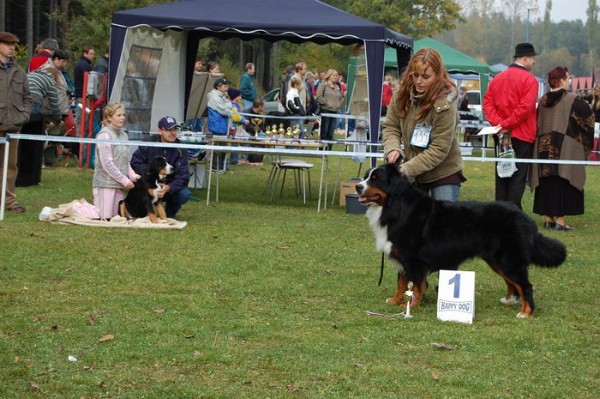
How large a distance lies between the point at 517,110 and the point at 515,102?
11 centimetres

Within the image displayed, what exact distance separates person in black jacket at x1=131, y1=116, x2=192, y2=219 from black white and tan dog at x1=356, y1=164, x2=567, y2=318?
4271 mm

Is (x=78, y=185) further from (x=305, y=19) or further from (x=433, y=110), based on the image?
(x=433, y=110)

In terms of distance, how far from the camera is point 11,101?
10.5 meters

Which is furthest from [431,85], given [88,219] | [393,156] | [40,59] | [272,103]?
[272,103]

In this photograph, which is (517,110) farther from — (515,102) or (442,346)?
(442,346)

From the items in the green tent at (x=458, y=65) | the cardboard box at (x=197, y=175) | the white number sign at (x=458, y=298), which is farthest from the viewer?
the green tent at (x=458, y=65)

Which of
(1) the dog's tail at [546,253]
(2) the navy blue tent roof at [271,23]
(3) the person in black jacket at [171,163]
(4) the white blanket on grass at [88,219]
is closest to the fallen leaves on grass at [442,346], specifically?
(1) the dog's tail at [546,253]

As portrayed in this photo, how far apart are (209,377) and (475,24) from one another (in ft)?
387

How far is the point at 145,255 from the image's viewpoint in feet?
28.0

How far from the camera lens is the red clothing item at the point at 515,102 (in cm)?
1088

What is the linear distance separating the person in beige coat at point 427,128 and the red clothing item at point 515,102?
4351 mm

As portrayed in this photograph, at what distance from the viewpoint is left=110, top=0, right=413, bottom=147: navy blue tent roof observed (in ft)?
43.1

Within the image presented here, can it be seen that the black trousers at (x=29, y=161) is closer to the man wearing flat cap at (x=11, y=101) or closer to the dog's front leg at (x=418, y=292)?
the man wearing flat cap at (x=11, y=101)

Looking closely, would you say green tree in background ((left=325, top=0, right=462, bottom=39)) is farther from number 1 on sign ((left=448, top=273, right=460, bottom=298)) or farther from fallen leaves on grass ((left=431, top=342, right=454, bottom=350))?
fallen leaves on grass ((left=431, top=342, right=454, bottom=350))
